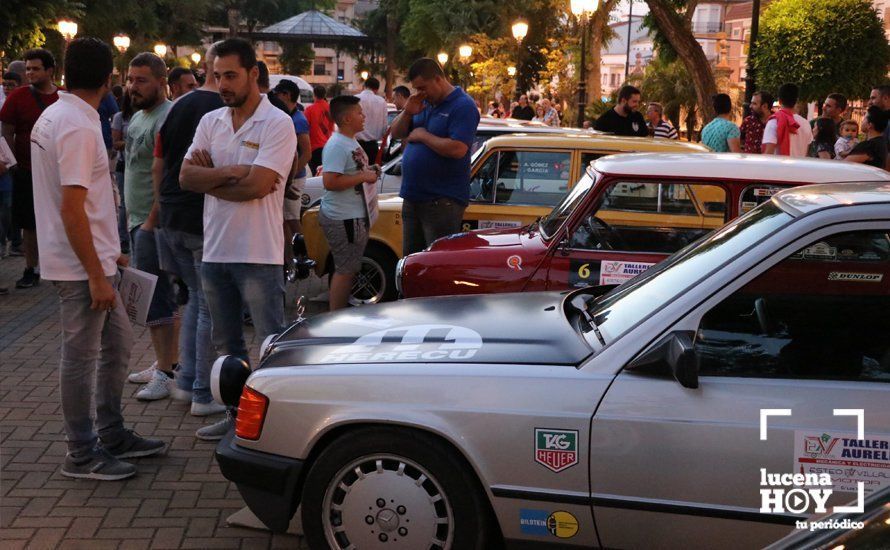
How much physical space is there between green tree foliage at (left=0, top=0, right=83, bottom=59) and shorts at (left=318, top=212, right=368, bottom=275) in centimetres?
1933

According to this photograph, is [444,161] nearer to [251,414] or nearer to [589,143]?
[589,143]

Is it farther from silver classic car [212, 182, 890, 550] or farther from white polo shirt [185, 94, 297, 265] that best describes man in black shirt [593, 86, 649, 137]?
silver classic car [212, 182, 890, 550]

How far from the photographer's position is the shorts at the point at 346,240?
7.64 meters

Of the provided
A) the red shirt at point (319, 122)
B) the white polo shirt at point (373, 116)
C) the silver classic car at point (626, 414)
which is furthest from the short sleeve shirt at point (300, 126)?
the silver classic car at point (626, 414)

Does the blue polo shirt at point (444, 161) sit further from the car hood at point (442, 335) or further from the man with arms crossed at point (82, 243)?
the car hood at point (442, 335)

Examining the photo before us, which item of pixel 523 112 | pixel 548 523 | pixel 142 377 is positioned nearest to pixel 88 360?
pixel 142 377

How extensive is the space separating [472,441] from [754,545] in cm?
99

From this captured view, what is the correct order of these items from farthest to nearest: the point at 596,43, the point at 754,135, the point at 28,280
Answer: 1. the point at 596,43
2. the point at 754,135
3. the point at 28,280

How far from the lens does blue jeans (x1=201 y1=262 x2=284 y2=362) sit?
540cm

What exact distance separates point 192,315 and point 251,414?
253cm

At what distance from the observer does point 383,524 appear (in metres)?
3.71

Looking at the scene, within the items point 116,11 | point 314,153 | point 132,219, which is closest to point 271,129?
point 132,219

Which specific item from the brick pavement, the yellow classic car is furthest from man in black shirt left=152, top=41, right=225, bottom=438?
the yellow classic car

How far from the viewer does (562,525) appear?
3543 millimetres
